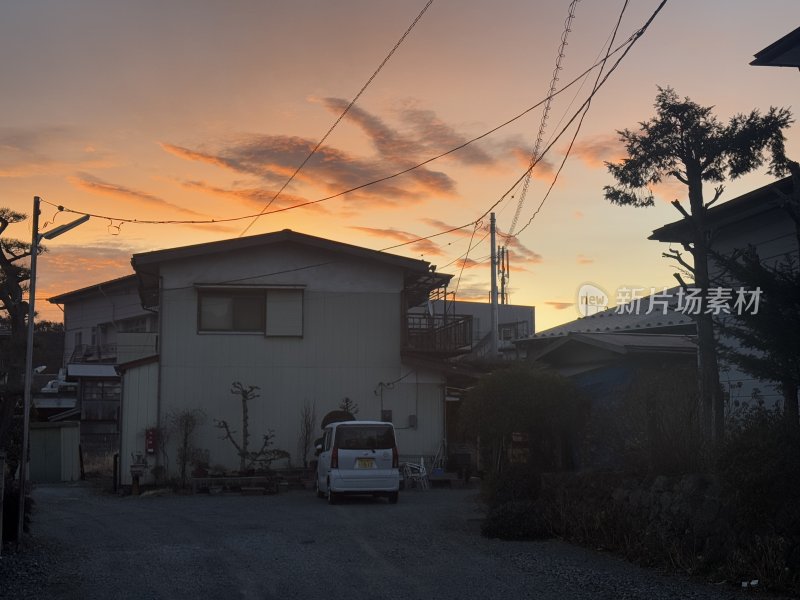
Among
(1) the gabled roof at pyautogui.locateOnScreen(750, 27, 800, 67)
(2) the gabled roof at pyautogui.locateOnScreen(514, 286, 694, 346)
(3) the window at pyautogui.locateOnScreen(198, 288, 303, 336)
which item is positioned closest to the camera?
(1) the gabled roof at pyautogui.locateOnScreen(750, 27, 800, 67)

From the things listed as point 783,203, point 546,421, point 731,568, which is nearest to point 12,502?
point 546,421

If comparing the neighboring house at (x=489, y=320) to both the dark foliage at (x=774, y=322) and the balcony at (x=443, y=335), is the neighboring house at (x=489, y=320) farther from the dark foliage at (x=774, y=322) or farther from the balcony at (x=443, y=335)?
the dark foliage at (x=774, y=322)

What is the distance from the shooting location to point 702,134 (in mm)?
12055

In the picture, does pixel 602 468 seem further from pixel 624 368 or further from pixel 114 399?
pixel 114 399

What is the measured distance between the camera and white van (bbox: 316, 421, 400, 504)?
59.9ft

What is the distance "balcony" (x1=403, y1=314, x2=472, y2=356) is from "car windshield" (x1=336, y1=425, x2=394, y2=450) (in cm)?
703

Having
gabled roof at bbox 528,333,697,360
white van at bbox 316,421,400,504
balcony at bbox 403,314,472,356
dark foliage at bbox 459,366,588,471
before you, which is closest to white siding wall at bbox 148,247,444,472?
balcony at bbox 403,314,472,356

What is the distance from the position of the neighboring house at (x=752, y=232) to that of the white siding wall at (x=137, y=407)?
15.4m

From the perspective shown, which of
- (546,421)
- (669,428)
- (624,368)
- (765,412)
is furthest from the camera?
(624,368)

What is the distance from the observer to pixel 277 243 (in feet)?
83.3

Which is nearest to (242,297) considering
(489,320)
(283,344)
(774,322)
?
(283,344)

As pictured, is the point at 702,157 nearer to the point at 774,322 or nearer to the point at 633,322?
the point at 774,322

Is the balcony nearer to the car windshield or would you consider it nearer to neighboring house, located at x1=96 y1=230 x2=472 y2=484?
neighboring house, located at x1=96 y1=230 x2=472 y2=484

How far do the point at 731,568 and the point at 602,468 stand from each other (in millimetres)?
3430
